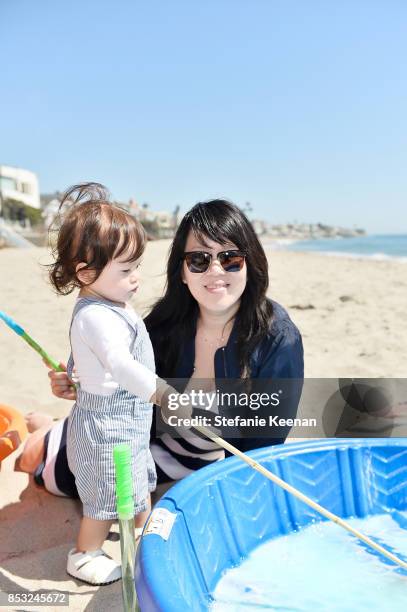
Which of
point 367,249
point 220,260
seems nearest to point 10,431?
point 220,260

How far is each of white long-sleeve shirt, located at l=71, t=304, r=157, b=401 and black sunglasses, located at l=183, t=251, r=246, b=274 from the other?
283 millimetres

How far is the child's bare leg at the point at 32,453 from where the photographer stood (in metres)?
2.15

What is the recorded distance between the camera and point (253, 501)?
163cm

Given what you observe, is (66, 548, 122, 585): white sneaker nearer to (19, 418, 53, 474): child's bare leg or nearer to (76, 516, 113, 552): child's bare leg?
(76, 516, 113, 552): child's bare leg

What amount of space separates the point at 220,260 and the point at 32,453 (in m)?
1.11

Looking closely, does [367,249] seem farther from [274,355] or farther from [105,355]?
[105,355]

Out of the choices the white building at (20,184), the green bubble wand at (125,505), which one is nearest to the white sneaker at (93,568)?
the green bubble wand at (125,505)

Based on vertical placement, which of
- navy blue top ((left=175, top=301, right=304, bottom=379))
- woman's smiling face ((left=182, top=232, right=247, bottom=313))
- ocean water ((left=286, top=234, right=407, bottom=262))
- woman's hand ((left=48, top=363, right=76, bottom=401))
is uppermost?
woman's smiling face ((left=182, top=232, right=247, bottom=313))

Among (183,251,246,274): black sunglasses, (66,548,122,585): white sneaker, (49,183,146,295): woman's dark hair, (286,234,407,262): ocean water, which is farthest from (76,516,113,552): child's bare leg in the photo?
(286,234,407,262): ocean water

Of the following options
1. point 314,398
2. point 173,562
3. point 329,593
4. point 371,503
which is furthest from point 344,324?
point 173,562

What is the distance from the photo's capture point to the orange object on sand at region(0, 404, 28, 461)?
1.89m

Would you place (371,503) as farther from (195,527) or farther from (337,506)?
(195,527)

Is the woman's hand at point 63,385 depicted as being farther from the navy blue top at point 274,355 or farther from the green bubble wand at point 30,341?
the navy blue top at point 274,355

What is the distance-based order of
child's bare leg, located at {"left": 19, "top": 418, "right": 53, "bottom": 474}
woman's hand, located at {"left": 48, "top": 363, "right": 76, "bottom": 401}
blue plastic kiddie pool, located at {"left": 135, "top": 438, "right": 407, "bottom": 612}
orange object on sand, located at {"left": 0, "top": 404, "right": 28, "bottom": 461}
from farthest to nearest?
1. child's bare leg, located at {"left": 19, "top": 418, "right": 53, "bottom": 474}
2. orange object on sand, located at {"left": 0, "top": 404, "right": 28, "bottom": 461}
3. woman's hand, located at {"left": 48, "top": 363, "right": 76, "bottom": 401}
4. blue plastic kiddie pool, located at {"left": 135, "top": 438, "right": 407, "bottom": 612}
